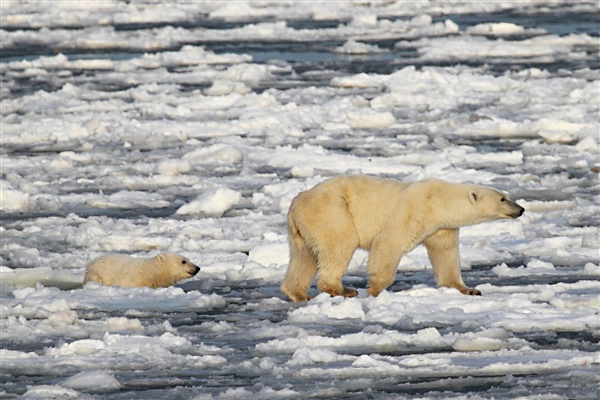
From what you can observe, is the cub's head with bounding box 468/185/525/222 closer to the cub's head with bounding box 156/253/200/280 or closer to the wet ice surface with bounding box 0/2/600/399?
the wet ice surface with bounding box 0/2/600/399

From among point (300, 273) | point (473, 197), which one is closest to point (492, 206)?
point (473, 197)

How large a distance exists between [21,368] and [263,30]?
1774cm

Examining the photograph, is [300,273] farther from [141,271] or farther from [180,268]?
[141,271]

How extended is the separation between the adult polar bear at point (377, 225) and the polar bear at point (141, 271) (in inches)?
34.6

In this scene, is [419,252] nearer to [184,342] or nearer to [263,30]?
[184,342]

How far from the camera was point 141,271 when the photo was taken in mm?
8508

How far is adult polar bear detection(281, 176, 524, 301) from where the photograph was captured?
7.63 m

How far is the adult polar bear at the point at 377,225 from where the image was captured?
7.63 metres

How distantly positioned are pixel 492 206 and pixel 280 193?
348 centimetres

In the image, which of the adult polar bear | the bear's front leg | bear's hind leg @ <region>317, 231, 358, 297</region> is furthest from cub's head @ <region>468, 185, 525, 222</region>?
bear's hind leg @ <region>317, 231, 358, 297</region>

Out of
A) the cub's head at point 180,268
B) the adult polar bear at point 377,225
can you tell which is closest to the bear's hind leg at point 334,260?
the adult polar bear at point 377,225

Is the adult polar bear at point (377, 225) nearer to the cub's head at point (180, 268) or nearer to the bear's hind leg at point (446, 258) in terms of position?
the bear's hind leg at point (446, 258)

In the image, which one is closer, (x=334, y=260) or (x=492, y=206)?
(x=334, y=260)

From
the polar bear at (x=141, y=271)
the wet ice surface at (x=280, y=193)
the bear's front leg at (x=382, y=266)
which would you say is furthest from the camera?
the polar bear at (x=141, y=271)
